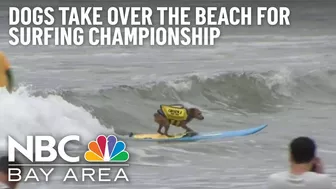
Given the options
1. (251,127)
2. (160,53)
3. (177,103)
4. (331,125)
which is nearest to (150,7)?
(160,53)

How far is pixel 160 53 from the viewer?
4.60 metres

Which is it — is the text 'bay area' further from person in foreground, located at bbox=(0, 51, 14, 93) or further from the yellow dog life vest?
the yellow dog life vest

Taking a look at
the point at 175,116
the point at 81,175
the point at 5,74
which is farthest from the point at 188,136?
the point at 5,74

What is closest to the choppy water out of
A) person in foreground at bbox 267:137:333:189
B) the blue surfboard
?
the blue surfboard

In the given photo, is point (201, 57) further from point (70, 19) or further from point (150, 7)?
point (70, 19)

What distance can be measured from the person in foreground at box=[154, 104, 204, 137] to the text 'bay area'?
1.57 feet

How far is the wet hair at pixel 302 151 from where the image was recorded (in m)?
2.25

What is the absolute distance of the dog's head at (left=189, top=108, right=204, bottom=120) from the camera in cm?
477

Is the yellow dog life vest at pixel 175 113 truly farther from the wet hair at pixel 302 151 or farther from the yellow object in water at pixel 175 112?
the wet hair at pixel 302 151

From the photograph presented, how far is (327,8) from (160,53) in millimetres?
1029

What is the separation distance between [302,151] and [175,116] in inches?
91.9

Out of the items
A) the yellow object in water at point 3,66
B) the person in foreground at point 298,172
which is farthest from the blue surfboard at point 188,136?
the person in foreground at point 298,172

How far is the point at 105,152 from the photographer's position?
4.34m

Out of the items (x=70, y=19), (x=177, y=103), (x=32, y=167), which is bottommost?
(x=32, y=167)
